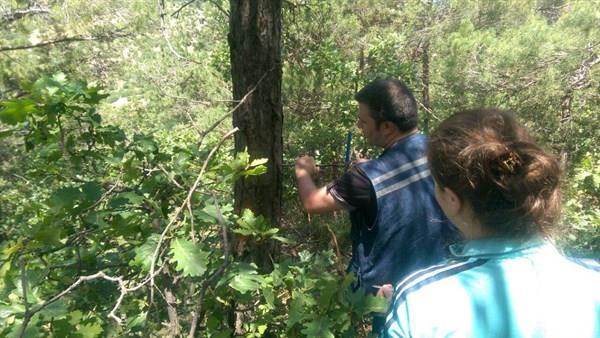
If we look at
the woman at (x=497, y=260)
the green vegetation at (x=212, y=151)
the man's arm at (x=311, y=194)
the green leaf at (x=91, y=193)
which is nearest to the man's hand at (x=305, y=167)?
the man's arm at (x=311, y=194)

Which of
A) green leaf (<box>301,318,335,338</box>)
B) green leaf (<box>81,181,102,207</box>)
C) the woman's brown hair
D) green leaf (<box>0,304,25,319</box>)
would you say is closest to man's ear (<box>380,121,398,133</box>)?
green leaf (<box>301,318,335,338</box>)

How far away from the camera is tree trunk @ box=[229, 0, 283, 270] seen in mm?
1928

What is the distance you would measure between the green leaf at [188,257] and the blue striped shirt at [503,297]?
24.7 inches

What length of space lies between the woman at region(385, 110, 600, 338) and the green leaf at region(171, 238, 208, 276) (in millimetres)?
619

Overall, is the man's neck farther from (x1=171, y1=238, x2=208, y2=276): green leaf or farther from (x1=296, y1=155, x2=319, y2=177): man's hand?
(x1=171, y1=238, x2=208, y2=276): green leaf

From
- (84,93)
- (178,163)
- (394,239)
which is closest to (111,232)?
(178,163)

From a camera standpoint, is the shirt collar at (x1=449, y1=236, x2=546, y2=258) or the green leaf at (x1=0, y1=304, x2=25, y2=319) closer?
the shirt collar at (x1=449, y1=236, x2=546, y2=258)

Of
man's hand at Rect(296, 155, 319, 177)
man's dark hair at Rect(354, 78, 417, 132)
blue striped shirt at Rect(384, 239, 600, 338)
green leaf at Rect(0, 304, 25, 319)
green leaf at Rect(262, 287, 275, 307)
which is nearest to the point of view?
blue striped shirt at Rect(384, 239, 600, 338)

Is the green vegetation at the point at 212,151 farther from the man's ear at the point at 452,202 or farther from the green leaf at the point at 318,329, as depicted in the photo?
the man's ear at the point at 452,202

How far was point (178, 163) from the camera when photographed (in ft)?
5.20

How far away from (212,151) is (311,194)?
55 centimetres

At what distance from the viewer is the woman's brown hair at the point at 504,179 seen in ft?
2.78

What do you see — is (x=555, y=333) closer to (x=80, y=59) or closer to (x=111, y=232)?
(x=111, y=232)

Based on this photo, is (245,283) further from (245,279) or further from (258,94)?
(258,94)
